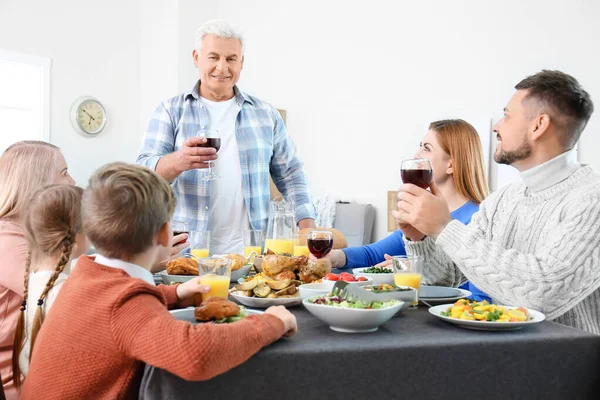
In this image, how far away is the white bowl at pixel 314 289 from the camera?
1527mm

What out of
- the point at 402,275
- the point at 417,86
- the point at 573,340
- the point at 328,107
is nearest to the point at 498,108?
the point at 417,86

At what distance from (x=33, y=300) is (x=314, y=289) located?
29.9 inches

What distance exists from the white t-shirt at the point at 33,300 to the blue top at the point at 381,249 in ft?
3.71

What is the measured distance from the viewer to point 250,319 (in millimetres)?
1155

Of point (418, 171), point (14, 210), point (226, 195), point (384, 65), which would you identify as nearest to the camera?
point (418, 171)

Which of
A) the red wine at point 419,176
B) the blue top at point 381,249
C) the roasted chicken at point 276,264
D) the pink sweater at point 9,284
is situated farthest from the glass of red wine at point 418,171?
the pink sweater at point 9,284

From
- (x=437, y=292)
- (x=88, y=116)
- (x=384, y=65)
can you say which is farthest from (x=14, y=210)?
(x=88, y=116)

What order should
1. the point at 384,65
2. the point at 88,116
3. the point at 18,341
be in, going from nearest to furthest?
the point at 18,341 → the point at 384,65 → the point at 88,116

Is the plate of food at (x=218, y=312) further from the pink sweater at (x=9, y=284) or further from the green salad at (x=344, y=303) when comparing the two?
the pink sweater at (x=9, y=284)

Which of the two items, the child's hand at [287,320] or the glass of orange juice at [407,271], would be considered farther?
the glass of orange juice at [407,271]

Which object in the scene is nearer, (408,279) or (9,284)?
(408,279)

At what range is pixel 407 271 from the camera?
1654mm

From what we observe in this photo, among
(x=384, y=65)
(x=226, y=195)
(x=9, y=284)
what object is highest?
(x=384, y=65)

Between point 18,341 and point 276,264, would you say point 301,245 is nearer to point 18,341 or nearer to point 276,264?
point 276,264
